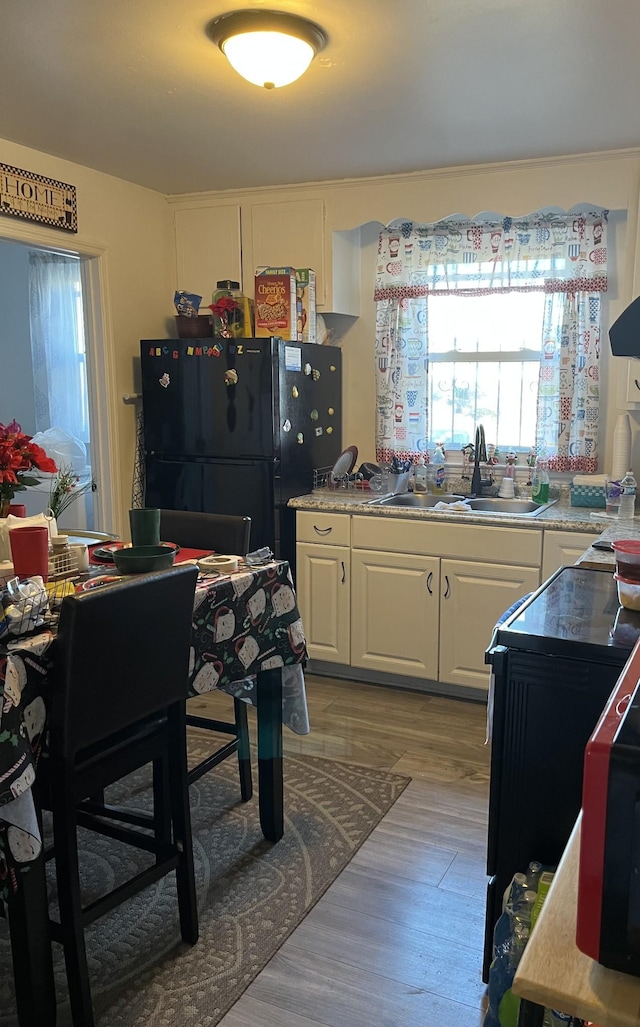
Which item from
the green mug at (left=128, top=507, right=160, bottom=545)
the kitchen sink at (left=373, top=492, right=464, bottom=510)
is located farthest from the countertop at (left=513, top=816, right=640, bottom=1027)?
the kitchen sink at (left=373, top=492, right=464, bottom=510)

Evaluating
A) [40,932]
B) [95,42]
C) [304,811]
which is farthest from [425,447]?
[40,932]

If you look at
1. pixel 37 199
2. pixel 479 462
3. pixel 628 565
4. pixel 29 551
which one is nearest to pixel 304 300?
pixel 479 462

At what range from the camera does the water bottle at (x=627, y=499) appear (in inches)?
131

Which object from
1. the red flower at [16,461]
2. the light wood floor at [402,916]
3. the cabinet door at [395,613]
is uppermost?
the red flower at [16,461]

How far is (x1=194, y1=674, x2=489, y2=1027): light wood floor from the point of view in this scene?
179 centimetres

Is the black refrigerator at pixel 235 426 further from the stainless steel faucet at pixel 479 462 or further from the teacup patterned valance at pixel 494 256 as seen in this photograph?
the stainless steel faucet at pixel 479 462

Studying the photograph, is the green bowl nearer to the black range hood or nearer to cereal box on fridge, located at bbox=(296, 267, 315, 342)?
the black range hood

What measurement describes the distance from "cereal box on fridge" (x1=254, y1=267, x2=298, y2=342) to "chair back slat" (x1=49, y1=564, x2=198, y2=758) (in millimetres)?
2187

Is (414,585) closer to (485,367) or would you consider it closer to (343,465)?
(343,465)

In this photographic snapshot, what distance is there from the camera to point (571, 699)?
5.50ft

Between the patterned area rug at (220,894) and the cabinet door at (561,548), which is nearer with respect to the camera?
the patterned area rug at (220,894)

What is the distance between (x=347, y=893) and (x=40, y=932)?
90cm

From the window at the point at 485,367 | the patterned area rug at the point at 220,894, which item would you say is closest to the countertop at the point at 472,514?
the window at the point at 485,367

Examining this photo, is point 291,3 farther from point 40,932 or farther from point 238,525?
point 40,932
